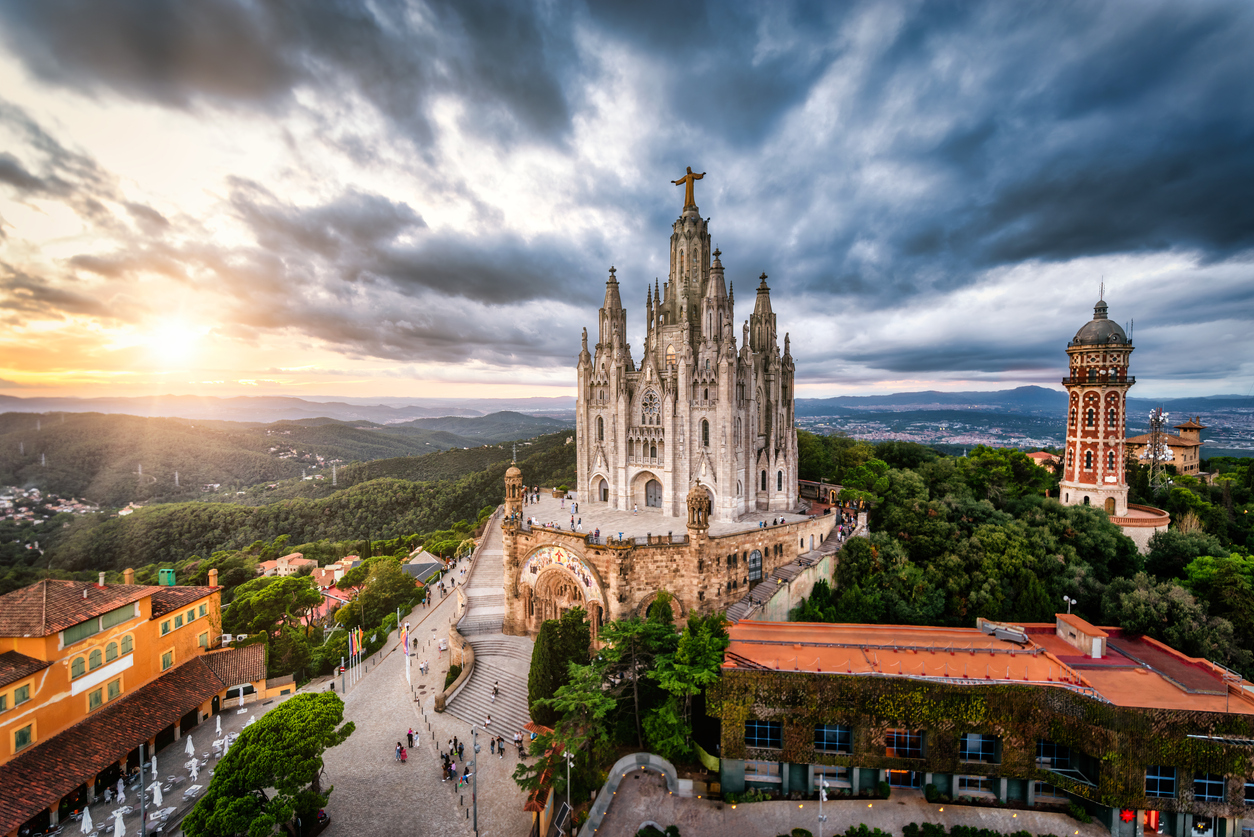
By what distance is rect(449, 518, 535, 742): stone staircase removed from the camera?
28188 millimetres

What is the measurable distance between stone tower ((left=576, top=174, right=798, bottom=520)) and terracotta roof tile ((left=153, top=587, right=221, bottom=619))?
2657cm

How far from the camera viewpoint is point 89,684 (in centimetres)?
2495

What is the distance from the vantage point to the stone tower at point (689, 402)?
36.8 m

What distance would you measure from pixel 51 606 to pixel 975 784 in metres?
43.1

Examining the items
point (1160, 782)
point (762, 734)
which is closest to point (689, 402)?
point (762, 734)

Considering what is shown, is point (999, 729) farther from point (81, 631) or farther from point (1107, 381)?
point (81, 631)

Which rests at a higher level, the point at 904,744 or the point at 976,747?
the point at 976,747

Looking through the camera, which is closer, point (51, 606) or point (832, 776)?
point (832, 776)

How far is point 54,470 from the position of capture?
122250mm

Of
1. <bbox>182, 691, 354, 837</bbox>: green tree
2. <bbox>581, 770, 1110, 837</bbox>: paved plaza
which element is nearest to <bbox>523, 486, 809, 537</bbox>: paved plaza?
<bbox>581, 770, 1110, 837</bbox>: paved plaza

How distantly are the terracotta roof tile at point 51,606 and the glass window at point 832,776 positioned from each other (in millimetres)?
35008

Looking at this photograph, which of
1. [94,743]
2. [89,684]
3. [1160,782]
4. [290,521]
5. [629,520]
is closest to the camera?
[1160,782]

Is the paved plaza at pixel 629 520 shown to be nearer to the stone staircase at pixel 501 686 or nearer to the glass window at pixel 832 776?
the stone staircase at pixel 501 686

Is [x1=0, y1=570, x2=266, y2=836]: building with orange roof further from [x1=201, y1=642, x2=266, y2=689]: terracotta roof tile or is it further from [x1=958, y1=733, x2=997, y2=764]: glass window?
[x1=958, y1=733, x2=997, y2=764]: glass window
